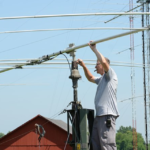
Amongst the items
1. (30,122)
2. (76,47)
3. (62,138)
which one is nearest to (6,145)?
(30,122)

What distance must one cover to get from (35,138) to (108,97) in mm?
29669

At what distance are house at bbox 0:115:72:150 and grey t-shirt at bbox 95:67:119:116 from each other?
27.3 metres

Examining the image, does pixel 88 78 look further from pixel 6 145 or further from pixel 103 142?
pixel 6 145

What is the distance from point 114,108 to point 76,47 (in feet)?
6.62

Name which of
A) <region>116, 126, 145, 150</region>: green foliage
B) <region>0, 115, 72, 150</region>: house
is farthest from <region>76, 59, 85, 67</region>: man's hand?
<region>116, 126, 145, 150</region>: green foliage

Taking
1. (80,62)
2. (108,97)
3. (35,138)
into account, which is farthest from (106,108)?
(35,138)

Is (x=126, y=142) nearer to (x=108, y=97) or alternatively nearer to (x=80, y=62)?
(x=80, y=62)

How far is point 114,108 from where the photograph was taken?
7988 mm

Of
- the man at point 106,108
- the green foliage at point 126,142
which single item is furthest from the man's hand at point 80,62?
the green foliage at point 126,142

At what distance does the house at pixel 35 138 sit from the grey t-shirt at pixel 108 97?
27.3 meters

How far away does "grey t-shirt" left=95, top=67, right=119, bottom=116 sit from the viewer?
7.95 m

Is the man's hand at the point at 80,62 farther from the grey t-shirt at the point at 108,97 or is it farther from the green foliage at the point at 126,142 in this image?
the green foliage at the point at 126,142

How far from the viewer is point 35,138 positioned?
3709 cm

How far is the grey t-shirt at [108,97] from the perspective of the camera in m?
7.95
